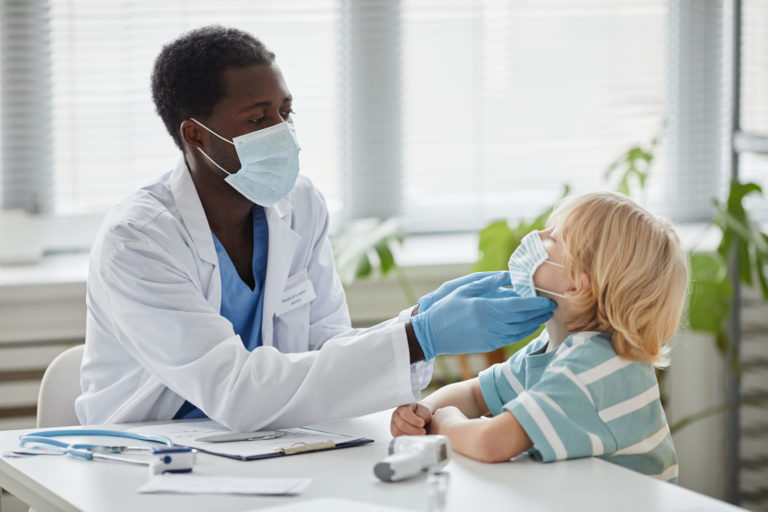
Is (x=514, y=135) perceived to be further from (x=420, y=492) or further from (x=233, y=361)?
(x=420, y=492)

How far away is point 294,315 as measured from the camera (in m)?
1.85

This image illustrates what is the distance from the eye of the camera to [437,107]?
122 inches

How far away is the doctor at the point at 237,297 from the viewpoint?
147cm

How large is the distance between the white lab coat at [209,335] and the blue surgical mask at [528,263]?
20cm

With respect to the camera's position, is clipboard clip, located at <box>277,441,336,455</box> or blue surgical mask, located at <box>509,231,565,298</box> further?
blue surgical mask, located at <box>509,231,565,298</box>

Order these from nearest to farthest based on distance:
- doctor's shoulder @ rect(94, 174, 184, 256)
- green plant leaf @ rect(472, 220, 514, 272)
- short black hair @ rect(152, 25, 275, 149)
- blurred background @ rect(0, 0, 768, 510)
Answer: doctor's shoulder @ rect(94, 174, 184, 256) < short black hair @ rect(152, 25, 275, 149) < green plant leaf @ rect(472, 220, 514, 272) < blurred background @ rect(0, 0, 768, 510)

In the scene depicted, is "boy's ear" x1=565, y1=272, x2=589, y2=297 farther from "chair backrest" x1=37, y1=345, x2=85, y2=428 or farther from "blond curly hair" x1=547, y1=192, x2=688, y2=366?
"chair backrest" x1=37, y1=345, x2=85, y2=428

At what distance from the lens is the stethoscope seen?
50.4 inches

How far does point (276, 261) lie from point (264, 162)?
19 centimetres

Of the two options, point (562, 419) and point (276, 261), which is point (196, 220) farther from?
point (562, 419)

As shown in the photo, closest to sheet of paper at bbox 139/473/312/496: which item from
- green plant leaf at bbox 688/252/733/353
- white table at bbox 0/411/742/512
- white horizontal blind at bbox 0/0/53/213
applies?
white table at bbox 0/411/742/512

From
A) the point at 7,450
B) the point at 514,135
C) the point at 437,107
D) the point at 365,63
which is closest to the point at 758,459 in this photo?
the point at 514,135

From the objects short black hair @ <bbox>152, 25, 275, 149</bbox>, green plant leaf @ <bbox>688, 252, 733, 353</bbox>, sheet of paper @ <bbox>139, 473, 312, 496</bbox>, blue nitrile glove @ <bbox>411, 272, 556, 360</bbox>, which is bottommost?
green plant leaf @ <bbox>688, 252, 733, 353</bbox>

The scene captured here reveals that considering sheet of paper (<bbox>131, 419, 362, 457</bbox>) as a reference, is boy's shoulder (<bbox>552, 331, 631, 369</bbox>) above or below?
above
